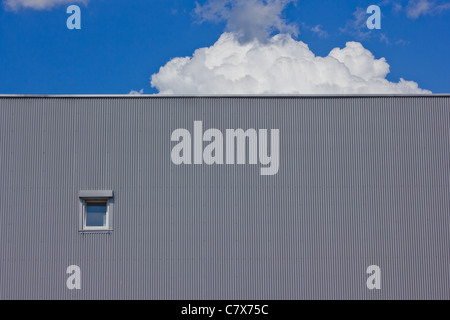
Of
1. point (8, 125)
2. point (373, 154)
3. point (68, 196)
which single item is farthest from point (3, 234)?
point (373, 154)

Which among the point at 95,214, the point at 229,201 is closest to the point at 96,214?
the point at 95,214

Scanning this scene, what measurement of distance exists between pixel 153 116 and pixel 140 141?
846 mm

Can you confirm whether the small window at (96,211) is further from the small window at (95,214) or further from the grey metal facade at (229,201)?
the grey metal facade at (229,201)

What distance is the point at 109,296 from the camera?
14898 millimetres

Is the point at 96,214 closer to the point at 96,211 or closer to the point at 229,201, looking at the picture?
the point at 96,211

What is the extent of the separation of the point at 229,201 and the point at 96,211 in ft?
13.0

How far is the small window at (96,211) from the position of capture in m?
15.1

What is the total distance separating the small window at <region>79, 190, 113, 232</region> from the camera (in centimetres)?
1505

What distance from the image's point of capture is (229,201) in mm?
15125

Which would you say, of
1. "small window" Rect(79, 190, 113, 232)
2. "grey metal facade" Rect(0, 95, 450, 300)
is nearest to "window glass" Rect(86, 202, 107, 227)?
"small window" Rect(79, 190, 113, 232)

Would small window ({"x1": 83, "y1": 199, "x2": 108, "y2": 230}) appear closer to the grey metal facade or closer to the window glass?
the window glass

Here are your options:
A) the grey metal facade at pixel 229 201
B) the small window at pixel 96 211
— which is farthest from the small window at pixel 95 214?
the grey metal facade at pixel 229 201

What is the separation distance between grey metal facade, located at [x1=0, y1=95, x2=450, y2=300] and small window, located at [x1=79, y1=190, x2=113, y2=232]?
0.67ft

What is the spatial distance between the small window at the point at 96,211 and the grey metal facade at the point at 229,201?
0.67 feet
